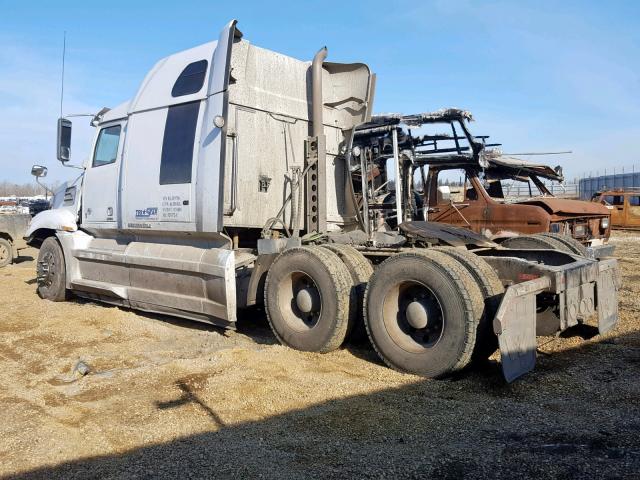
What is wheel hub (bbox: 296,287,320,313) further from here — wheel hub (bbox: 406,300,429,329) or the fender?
the fender

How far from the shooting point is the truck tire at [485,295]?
4.58 m

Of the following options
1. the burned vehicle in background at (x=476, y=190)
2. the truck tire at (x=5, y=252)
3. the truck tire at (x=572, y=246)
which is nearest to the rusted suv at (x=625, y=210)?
the burned vehicle in background at (x=476, y=190)

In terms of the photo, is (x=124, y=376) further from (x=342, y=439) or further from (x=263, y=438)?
(x=342, y=439)

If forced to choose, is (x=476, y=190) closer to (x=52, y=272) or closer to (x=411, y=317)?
(x=411, y=317)

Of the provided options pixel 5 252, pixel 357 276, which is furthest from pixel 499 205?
pixel 5 252

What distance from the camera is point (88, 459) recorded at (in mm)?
3461

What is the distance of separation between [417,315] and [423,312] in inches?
2.3

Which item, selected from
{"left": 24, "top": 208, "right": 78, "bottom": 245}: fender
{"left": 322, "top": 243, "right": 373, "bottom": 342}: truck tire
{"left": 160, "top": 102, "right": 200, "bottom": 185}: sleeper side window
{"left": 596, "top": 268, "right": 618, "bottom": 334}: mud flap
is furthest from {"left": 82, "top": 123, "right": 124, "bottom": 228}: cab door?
{"left": 596, "top": 268, "right": 618, "bottom": 334}: mud flap

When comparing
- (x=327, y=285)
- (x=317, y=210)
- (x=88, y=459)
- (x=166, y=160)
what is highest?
(x=166, y=160)

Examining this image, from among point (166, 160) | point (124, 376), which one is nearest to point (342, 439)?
point (124, 376)

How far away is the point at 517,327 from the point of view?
14.4 ft

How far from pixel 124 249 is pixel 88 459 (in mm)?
→ 4760

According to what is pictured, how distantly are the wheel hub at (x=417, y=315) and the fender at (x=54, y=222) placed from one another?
5.93 m

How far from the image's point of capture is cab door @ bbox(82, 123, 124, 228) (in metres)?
7.86
